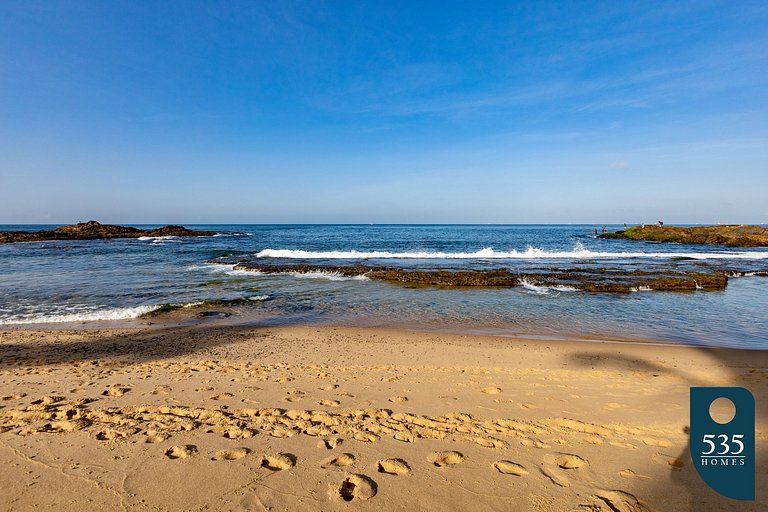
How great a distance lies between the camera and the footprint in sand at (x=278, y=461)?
11.2 ft

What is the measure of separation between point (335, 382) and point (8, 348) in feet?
24.5

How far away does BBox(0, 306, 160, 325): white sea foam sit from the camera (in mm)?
10359

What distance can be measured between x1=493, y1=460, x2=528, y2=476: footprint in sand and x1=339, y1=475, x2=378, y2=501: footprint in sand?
1198 millimetres

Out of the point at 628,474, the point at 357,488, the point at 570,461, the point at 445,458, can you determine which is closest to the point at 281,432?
the point at 357,488

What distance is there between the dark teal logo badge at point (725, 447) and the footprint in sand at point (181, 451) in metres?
4.84

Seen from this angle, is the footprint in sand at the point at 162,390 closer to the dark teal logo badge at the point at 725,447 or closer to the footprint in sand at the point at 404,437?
the footprint in sand at the point at 404,437

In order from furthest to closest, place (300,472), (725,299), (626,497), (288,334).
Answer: (725,299)
(288,334)
(300,472)
(626,497)

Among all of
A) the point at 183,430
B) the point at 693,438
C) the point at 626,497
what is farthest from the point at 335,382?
the point at 693,438

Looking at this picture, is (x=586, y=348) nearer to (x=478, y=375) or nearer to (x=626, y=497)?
(x=478, y=375)

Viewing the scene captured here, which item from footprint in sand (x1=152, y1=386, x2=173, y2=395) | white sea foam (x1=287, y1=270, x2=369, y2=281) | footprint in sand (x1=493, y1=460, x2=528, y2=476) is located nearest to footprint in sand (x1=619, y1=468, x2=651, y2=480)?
footprint in sand (x1=493, y1=460, x2=528, y2=476)

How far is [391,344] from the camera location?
8359 mm

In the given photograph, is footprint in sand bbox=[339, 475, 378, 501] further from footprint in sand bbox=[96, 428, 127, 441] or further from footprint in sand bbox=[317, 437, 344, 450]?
footprint in sand bbox=[96, 428, 127, 441]

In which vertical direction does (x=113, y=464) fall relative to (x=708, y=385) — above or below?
above

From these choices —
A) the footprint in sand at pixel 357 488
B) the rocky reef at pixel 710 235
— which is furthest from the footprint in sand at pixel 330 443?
the rocky reef at pixel 710 235
